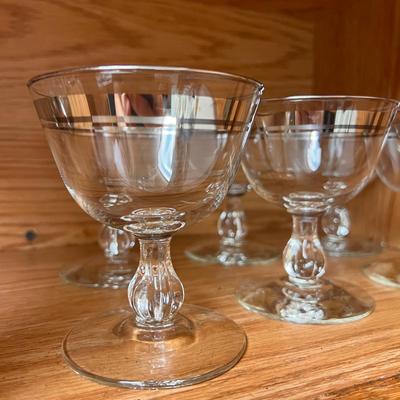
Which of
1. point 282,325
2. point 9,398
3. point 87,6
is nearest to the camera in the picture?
point 9,398

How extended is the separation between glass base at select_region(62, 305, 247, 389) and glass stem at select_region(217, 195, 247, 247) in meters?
0.27

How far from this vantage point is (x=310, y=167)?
48 cm

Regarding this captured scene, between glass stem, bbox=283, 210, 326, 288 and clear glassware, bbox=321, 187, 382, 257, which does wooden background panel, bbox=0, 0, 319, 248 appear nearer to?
clear glassware, bbox=321, 187, 382, 257

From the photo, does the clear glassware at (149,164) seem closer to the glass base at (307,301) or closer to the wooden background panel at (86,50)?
the glass base at (307,301)

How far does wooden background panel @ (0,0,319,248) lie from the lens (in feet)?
2.12

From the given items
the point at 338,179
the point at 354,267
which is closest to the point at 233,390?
the point at 338,179

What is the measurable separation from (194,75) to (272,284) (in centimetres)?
29

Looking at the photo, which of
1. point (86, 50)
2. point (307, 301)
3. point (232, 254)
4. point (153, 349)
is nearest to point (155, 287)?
point (153, 349)

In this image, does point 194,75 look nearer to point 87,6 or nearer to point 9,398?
point 9,398

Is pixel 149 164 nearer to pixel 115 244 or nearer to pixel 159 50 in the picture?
pixel 115 244

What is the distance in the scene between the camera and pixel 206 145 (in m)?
0.36

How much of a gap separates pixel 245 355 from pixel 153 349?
0.07m

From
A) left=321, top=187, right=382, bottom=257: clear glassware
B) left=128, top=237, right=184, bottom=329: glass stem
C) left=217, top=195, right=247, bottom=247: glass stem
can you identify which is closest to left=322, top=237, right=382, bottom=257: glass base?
left=321, top=187, right=382, bottom=257: clear glassware

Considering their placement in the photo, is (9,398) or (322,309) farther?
(322,309)
